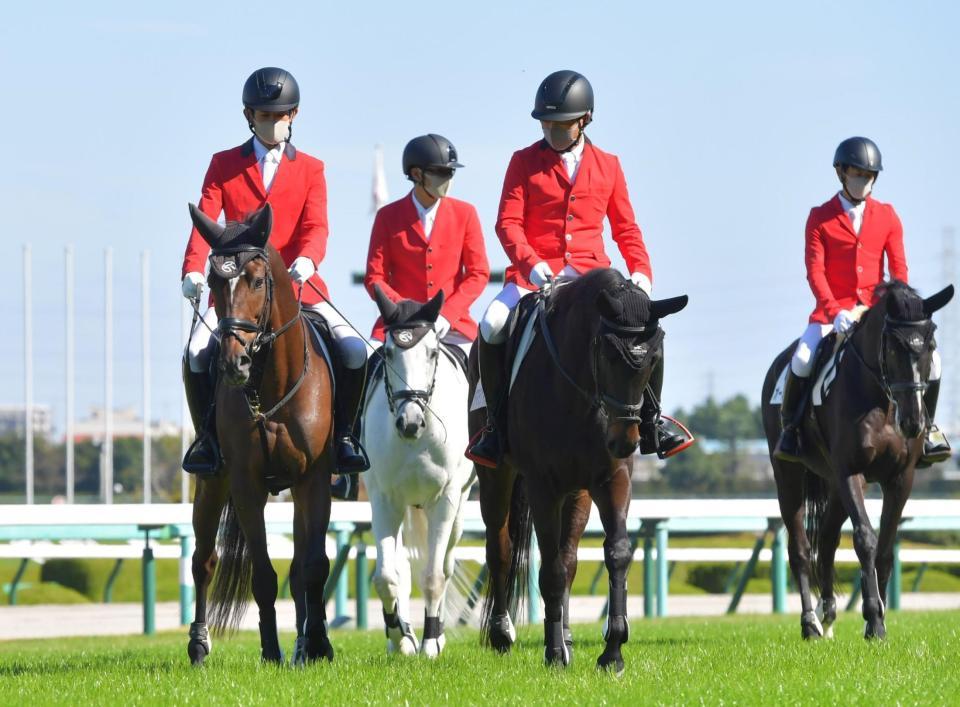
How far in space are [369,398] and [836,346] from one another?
333 cm

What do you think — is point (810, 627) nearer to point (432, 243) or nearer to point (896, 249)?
point (896, 249)

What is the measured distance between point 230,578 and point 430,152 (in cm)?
338

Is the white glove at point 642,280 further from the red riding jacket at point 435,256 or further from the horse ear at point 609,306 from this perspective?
the red riding jacket at point 435,256

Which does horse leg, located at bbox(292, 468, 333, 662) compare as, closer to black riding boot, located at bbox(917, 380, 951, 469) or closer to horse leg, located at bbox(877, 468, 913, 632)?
horse leg, located at bbox(877, 468, 913, 632)

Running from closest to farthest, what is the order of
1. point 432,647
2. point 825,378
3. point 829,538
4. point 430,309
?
point 430,309 → point 432,647 → point 825,378 → point 829,538

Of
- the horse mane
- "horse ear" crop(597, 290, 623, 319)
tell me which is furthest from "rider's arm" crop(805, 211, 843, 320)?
"horse ear" crop(597, 290, 623, 319)

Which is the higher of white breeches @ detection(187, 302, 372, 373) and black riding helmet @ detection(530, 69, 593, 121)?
black riding helmet @ detection(530, 69, 593, 121)

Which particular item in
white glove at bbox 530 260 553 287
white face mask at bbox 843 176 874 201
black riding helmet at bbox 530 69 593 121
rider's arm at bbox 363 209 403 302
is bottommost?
white glove at bbox 530 260 553 287

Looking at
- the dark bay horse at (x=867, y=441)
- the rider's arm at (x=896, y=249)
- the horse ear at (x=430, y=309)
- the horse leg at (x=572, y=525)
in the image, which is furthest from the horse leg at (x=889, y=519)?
the horse ear at (x=430, y=309)

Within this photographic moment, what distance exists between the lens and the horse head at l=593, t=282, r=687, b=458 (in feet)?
27.4

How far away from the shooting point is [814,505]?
1288 centimetres

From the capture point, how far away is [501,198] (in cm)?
1044

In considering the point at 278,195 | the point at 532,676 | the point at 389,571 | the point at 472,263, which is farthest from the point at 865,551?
the point at 278,195

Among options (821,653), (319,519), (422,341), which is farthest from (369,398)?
(821,653)
